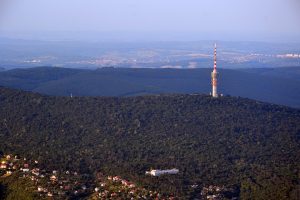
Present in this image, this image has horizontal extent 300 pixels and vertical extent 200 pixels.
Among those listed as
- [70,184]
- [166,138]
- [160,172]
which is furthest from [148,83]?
[70,184]

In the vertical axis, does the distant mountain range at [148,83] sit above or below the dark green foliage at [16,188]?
above

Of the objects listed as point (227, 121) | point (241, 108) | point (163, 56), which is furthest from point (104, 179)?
point (163, 56)

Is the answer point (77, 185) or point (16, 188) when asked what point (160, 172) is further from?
point (16, 188)

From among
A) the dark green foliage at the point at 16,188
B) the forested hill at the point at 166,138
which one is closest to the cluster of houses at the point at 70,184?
the dark green foliage at the point at 16,188

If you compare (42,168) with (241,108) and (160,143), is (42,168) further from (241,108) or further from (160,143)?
(241,108)

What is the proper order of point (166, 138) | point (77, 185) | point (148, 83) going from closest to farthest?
point (77, 185) → point (166, 138) → point (148, 83)

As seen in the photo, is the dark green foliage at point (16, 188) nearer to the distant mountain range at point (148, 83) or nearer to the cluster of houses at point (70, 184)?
the cluster of houses at point (70, 184)
